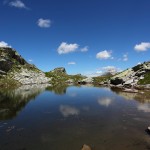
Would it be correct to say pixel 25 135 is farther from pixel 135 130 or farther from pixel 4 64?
pixel 4 64

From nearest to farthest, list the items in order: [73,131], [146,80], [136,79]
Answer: [73,131] → [146,80] → [136,79]

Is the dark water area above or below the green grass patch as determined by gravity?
below

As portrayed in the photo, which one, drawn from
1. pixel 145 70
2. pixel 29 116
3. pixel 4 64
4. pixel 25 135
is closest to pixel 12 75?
pixel 4 64

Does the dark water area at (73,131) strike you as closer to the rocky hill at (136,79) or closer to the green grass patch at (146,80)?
the green grass patch at (146,80)

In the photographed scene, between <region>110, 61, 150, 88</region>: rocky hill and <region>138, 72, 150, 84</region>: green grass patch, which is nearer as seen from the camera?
<region>138, 72, 150, 84</region>: green grass patch

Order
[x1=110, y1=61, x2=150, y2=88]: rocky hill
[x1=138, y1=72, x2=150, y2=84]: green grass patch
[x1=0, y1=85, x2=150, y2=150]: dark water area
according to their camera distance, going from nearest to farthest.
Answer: [x1=0, y1=85, x2=150, y2=150]: dark water area → [x1=138, y1=72, x2=150, y2=84]: green grass patch → [x1=110, y1=61, x2=150, y2=88]: rocky hill

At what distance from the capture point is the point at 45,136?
3300 cm

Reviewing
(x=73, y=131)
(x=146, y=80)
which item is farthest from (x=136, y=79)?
(x=73, y=131)

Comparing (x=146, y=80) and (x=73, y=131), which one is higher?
(x=146, y=80)

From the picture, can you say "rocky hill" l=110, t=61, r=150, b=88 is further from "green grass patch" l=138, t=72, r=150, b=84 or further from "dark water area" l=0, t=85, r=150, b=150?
"dark water area" l=0, t=85, r=150, b=150

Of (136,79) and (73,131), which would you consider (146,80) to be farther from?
(73,131)

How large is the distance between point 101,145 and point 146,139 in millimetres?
7122

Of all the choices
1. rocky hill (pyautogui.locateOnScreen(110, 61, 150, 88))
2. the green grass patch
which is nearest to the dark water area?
the green grass patch

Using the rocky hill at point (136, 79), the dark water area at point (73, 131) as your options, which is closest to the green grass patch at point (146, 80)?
the rocky hill at point (136, 79)
